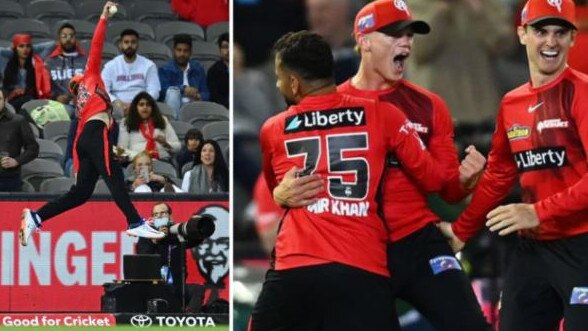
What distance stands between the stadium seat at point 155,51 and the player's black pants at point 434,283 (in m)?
6.49

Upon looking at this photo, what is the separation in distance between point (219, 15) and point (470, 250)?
5.03 meters

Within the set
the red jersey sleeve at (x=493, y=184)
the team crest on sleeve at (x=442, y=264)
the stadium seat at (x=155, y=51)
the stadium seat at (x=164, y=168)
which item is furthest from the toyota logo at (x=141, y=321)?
the team crest on sleeve at (x=442, y=264)

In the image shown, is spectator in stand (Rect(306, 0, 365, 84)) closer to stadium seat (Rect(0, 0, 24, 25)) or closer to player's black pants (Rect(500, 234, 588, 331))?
player's black pants (Rect(500, 234, 588, 331))

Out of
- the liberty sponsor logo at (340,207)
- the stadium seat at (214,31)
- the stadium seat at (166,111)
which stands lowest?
the liberty sponsor logo at (340,207)

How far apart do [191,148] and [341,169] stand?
6103 mm

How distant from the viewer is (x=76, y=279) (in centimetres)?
1060

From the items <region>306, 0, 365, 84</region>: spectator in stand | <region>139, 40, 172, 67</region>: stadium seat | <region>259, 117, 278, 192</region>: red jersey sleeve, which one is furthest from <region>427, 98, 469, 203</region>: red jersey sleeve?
<region>139, 40, 172, 67</region>: stadium seat

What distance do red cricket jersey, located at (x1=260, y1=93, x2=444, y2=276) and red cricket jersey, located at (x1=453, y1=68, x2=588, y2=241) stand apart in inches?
22.5

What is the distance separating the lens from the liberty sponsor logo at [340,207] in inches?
190

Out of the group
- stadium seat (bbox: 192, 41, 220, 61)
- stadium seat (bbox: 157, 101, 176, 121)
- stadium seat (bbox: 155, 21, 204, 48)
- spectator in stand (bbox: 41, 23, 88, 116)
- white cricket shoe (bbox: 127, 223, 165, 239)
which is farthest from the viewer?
stadium seat (bbox: 155, 21, 204, 48)

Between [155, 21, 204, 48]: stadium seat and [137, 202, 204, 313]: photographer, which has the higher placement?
[155, 21, 204, 48]: stadium seat

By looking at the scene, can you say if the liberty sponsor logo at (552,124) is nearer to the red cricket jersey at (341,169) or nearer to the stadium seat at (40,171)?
the red cricket jersey at (341,169)

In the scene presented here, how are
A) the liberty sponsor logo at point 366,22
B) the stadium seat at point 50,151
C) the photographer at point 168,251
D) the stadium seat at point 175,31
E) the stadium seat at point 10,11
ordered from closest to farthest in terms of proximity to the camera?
the liberty sponsor logo at point 366,22
the photographer at point 168,251
the stadium seat at point 50,151
the stadium seat at point 175,31
the stadium seat at point 10,11

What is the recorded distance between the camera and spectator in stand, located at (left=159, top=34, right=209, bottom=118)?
11141 millimetres
